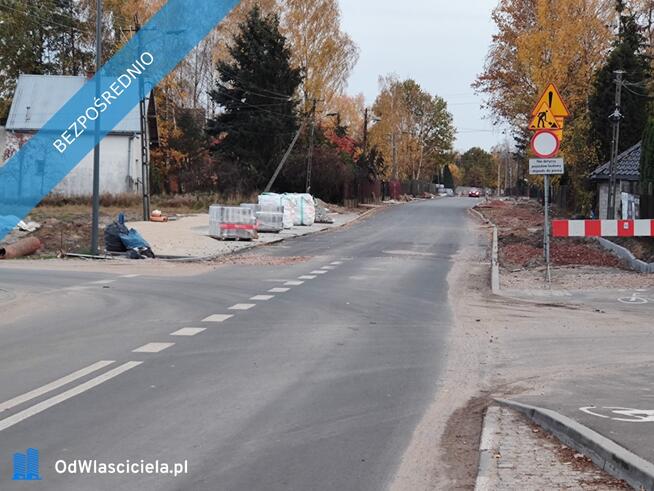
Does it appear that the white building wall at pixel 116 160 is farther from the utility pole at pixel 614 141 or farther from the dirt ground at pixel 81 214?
the utility pole at pixel 614 141

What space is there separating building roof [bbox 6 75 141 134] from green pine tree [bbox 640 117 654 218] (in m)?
35.3

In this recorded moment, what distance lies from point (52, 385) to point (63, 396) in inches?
20.6

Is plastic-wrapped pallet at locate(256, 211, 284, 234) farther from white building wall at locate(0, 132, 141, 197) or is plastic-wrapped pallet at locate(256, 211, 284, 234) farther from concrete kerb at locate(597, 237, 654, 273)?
white building wall at locate(0, 132, 141, 197)

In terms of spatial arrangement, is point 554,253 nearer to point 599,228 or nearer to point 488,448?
point 599,228

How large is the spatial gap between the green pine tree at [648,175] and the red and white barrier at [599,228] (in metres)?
6.62

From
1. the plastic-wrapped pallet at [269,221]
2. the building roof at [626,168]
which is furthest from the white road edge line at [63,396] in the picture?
the plastic-wrapped pallet at [269,221]

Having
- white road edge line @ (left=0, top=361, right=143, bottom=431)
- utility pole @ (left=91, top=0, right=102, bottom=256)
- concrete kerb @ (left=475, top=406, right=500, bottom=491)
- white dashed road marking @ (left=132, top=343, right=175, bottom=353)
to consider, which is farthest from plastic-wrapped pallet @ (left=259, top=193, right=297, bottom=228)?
concrete kerb @ (left=475, top=406, right=500, bottom=491)

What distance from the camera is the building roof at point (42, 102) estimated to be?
53.2 metres

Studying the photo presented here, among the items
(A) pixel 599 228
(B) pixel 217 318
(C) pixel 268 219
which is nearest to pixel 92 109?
(C) pixel 268 219

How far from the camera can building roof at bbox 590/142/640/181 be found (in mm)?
32666

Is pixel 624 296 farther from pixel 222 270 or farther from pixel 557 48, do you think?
pixel 557 48

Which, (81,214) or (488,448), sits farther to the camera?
(81,214)

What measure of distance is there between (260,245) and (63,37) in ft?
149

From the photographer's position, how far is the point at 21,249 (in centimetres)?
2484
